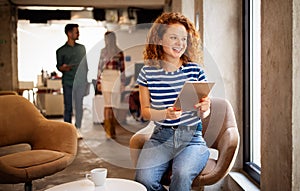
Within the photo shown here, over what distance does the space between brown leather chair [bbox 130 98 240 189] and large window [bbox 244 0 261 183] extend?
65cm

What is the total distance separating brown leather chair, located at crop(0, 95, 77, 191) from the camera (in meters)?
2.84

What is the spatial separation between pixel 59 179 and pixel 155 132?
6.08ft

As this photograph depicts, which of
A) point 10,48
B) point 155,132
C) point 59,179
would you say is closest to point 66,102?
point 59,179

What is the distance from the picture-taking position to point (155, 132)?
2.38 m

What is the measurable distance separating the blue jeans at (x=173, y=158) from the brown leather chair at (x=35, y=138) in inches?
34.2

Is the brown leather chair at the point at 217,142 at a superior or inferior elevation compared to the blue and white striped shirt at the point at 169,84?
inferior

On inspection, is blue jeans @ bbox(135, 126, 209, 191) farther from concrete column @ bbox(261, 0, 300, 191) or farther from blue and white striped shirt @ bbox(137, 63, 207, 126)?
concrete column @ bbox(261, 0, 300, 191)

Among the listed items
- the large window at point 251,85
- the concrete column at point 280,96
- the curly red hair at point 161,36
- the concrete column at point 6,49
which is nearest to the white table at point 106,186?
the concrete column at point 280,96

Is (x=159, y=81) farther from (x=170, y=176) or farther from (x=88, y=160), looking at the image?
(x=88, y=160)

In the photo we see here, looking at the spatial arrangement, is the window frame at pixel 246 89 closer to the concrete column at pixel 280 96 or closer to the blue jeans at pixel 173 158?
the blue jeans at pixel 173 158

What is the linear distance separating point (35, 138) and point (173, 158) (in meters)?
1.47

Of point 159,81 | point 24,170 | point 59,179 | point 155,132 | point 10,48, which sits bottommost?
point 59,179

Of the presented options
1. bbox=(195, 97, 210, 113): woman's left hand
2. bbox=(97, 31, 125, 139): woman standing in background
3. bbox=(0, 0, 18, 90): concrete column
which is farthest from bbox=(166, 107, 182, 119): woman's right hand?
bbox=(0, 0, 18, 90): concrete column

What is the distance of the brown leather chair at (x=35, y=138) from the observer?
2.84m
